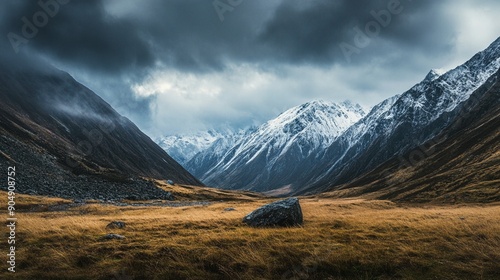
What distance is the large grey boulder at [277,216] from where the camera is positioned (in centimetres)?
2180

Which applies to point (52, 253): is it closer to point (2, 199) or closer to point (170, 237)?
point (170, 237)

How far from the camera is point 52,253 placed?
13.6 m

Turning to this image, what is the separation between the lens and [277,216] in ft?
72.7

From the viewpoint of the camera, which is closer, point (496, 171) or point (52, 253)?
point (52, 253)

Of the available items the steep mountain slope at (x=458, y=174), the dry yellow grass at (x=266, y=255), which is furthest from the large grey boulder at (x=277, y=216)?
the steep mountain slope at (x=458, y=174)

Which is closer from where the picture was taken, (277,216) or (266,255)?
(266,255)

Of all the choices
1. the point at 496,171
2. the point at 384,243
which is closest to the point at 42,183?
the point at 384,243

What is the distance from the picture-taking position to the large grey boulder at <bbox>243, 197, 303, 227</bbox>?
21797mm

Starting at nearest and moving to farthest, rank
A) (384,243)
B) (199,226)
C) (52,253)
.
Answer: (52,253), (384,243), (199,226)

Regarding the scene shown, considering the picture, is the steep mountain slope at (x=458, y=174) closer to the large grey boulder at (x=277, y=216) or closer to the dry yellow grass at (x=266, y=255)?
the large grey boulder at (x=277, y=216)

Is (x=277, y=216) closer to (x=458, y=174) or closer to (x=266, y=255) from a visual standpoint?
(x=266, y=255)

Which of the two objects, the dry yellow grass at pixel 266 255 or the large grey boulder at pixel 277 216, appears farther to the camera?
the large grey boulder at pixel 277 216

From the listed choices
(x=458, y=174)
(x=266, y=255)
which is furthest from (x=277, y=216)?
(x=458, y=174)

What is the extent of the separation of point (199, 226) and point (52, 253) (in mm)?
9212
